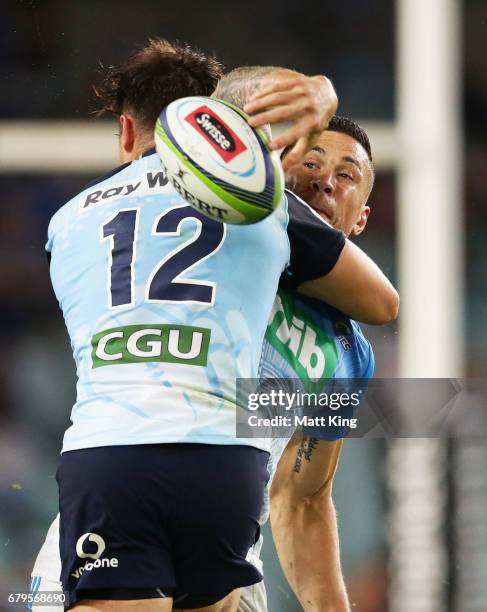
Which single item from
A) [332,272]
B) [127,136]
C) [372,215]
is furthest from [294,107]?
[372,215]

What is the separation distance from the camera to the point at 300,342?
2098 millimetres

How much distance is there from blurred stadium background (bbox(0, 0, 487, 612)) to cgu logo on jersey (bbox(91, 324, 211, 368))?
4.70ft

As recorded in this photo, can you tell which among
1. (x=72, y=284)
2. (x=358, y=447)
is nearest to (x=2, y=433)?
(x=358, y=447)

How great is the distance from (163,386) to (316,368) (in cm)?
61

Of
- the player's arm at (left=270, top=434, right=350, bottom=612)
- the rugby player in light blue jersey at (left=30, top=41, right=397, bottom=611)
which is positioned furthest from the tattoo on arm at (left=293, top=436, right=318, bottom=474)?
the rugby player in light blue jersey at (left=30, top=41, right=397, bottom=611)

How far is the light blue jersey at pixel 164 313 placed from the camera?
5.26 feet

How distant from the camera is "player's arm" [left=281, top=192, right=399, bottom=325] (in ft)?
5.74

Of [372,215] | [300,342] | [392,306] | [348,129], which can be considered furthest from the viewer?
[372,215]

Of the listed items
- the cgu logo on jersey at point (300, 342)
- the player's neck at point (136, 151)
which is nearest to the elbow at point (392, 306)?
the cgu logo on jersey at point (300, 342)

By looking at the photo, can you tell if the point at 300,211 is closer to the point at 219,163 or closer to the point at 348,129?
the point at 219,163

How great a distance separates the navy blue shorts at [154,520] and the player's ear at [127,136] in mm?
562

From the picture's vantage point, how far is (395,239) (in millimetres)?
3871

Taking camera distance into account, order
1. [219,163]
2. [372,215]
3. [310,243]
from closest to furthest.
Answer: [219,163] → [310,243] → [372,215]

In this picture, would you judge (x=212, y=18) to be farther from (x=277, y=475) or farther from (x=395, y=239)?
(x=277, y=475)
